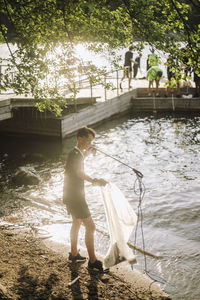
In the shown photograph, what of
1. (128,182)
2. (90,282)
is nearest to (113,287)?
(90,282)

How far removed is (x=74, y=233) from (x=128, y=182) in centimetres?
594

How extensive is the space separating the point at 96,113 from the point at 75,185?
13.6m

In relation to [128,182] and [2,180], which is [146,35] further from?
[2,180]

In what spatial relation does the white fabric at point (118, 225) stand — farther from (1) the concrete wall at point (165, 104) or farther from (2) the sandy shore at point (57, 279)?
(1) the concrete wall at point (165, 104)

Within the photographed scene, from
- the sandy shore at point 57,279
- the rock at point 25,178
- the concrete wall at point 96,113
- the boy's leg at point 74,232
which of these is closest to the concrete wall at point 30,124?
the concrete wall at point 96,113

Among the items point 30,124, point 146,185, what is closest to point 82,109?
point 30,124

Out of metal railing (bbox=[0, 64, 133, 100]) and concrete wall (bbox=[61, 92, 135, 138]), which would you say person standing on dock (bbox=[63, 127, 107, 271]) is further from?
concrete wall (bbox=[61, 92, 135, 138])

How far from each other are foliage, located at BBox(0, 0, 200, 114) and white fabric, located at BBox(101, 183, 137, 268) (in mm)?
2605

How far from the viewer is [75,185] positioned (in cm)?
524

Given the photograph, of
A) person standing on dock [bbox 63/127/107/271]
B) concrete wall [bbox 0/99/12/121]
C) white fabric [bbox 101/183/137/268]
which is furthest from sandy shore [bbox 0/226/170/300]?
concrete wall [bbox 0/99/12/121]

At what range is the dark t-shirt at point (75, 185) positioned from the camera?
517 cm

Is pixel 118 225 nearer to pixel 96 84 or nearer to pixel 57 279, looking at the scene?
pixel 57 279

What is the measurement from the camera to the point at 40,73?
25.3 ft

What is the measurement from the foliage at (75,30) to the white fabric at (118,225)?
260cm
